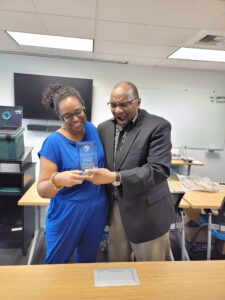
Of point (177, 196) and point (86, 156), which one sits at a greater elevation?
point (86, 156)

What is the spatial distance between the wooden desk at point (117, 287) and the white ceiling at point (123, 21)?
225 cm

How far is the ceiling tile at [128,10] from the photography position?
2187 millimetres

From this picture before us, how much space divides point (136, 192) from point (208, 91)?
4.65m

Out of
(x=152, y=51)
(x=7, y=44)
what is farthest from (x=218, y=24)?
(x=7, y=44)

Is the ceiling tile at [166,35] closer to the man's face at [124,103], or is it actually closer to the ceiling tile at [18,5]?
the ceiling tile at [18,5]

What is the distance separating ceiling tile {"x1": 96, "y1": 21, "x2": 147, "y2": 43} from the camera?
274 centimetres

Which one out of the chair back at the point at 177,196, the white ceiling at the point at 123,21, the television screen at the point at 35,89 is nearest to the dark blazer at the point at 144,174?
the chair back at the point at 177,196

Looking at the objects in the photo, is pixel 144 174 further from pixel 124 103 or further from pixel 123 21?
pixel 123 21

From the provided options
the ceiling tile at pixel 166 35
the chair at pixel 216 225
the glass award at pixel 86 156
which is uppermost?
the ceiling tile at pixel 166 35

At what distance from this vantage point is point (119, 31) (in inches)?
115

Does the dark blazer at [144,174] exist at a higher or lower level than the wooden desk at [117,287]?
higher

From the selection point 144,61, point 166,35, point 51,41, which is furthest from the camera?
point 144,61

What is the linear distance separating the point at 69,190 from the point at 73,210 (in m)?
0.12

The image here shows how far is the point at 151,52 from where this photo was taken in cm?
382
